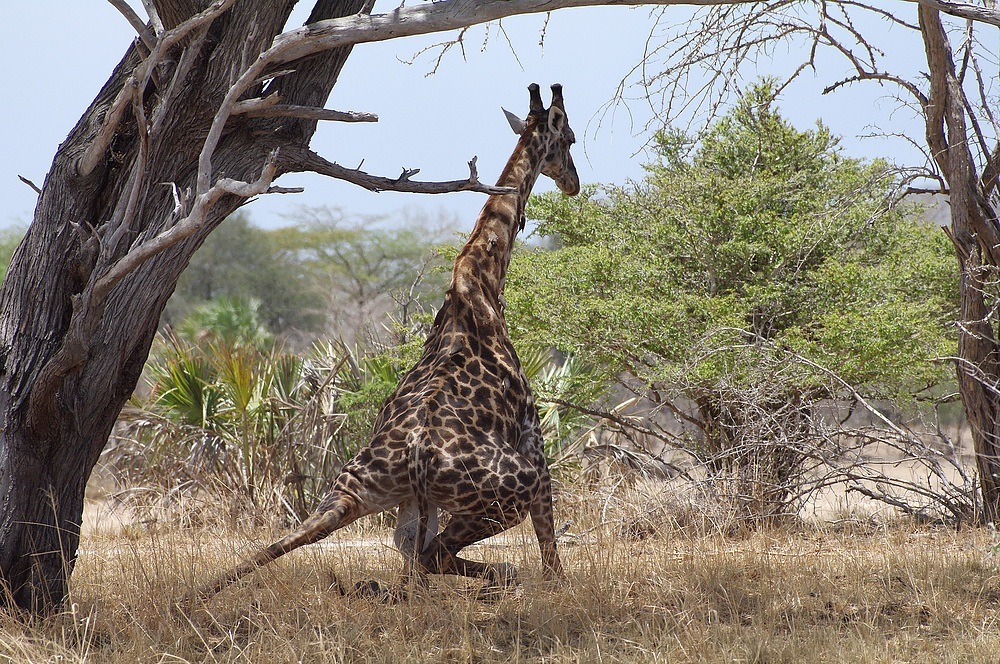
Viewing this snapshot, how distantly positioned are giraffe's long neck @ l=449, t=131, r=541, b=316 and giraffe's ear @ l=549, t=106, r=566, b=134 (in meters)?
0.33

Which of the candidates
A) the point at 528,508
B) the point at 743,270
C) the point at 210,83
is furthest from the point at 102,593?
the point at 743,270

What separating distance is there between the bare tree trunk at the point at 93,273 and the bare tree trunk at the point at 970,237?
4.29 meters

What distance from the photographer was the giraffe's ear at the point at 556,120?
6.68 meters

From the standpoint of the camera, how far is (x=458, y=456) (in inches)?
196

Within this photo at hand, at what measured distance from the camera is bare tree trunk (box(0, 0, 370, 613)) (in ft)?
14.9

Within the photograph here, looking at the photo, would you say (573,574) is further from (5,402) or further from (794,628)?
(5,402)

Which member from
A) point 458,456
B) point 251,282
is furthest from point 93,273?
point 251,282

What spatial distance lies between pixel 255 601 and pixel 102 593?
3.36 feet

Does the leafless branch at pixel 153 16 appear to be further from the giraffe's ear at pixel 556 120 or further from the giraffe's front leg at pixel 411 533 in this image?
the giraffe's ear at pixel 556 120

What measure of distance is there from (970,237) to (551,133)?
2.99m

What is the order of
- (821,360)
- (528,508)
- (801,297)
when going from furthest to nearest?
1. (801,297)
2. (821,360)
3. (528,508)

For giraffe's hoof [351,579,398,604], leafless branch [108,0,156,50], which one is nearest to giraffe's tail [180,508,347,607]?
giraffe's hoof [351,579,398,604]

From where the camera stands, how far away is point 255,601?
482 centimetres

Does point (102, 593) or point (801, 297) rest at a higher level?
point (801, 297)
